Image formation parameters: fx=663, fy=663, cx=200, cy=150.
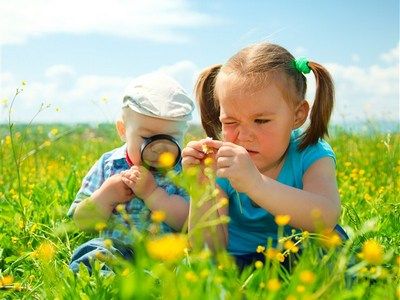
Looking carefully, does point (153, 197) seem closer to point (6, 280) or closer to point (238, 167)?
point (238, 167)

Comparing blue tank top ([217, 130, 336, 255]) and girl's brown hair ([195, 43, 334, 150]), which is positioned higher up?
girl's brown hair ([195, 43, 334, 150])

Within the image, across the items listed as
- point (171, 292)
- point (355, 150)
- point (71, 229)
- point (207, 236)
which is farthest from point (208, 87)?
point (355, 150)

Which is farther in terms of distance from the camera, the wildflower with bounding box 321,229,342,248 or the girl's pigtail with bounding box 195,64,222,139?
the girl's pigtail with bounding box 195,64,222,139

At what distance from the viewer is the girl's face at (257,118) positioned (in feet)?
9.00

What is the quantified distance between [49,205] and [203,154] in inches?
51.2

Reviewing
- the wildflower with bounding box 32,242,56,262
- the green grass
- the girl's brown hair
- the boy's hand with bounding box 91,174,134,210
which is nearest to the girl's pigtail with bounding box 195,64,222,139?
the girl's brown hair

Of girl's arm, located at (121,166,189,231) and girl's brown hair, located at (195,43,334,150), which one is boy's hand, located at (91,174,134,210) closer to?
girl's arm, located at (121,166,189,231)

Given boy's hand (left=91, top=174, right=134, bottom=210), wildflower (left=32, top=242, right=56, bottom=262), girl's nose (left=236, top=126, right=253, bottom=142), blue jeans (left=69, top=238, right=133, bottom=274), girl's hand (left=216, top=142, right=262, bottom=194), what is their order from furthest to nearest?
boy's hand (left=91, top=174, right=134, bottom=210) < blue jeans (left=69, top=238, right=133, bottom=274) < girl's nose (left=236, top=126, right=253, bottom=142) < girl's hand (left=216, top=142, right=262, bottom=194) < wildflower (left=32, top=242, right=56, bottom=262)

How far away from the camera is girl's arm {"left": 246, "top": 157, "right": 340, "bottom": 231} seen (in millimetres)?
2541

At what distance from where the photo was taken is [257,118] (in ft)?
9.02

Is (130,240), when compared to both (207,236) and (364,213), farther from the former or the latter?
(364,213)

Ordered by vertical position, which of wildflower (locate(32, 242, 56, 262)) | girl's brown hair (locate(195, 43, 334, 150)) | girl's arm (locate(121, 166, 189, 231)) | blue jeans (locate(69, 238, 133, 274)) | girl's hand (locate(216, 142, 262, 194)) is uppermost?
girl's brown hair (locate(195, 43, 334, 150))

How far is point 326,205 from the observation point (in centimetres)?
270

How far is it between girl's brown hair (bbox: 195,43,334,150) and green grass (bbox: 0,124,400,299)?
43 centimetres
